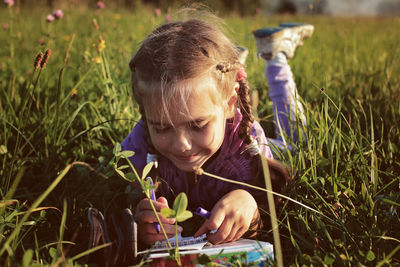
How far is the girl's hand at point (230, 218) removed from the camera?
1.40 meters

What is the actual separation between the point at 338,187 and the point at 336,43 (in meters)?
3.24

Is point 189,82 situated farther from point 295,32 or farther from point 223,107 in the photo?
point 295,32

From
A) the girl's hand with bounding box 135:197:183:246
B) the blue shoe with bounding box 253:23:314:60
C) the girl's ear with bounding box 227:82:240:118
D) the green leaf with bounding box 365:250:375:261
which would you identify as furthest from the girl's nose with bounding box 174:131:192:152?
the blue shoe with bounding box 253:23:314:60

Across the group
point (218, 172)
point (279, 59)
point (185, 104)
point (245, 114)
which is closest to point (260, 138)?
point (245, 114)

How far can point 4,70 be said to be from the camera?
2965 millimetres

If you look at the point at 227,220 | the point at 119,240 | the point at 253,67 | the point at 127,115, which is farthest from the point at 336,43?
the point at 119,240

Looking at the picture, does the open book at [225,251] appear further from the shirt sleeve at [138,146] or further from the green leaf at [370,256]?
the shirt sleeve at [138,146]

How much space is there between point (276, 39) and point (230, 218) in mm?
1495

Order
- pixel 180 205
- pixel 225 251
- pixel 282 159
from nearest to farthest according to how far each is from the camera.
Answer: pixel 180 205 → pixel 225 251 → pixel 282 159

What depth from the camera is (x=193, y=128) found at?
1547 mm

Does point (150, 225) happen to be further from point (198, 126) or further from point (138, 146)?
point (138, 146)

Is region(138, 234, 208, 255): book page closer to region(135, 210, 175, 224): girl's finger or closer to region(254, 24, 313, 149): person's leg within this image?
region(135, 210, 175, 224): girl's finger

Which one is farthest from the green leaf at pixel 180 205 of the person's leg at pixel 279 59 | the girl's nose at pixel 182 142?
the person's leg at pixel 279 59

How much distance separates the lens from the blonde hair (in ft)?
4.86
